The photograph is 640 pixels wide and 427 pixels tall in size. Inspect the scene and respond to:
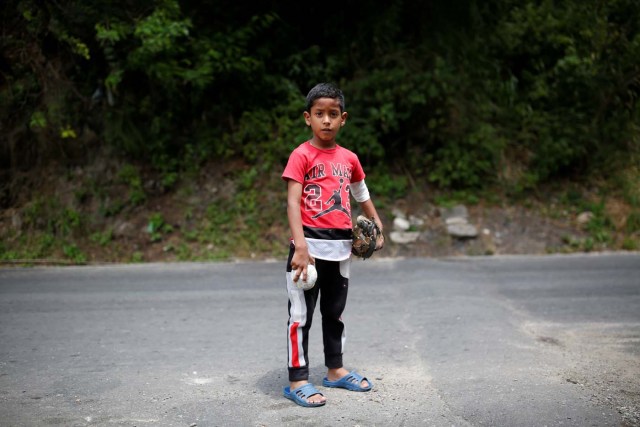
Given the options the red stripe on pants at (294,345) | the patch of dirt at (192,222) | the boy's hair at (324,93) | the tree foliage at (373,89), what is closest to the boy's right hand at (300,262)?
the red stripe on pants at (294,345)

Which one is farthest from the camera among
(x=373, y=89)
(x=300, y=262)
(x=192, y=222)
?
(x=373, y=89)

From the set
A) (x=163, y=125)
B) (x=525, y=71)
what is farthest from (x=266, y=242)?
(x=525, y=71)

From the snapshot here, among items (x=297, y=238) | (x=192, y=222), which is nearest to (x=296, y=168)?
(x=297, y=238)

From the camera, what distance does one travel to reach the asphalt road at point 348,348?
3633mm

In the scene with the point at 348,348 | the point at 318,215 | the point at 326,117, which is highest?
the point at 326,117

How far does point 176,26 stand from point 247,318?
5.64 m

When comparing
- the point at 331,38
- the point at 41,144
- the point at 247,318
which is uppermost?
the point at 331,38

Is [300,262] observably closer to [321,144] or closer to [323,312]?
[323,312]

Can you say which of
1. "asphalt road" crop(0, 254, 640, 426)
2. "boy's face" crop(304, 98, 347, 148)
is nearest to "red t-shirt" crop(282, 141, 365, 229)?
"boy's face" crop(304, 98, 347, 148)

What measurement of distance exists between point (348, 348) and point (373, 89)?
7233 millimetres

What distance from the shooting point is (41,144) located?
1168 cm

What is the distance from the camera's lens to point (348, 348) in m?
4.95

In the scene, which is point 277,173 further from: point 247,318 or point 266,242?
point 247,318

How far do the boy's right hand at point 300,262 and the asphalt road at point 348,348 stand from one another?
2.61 feet
